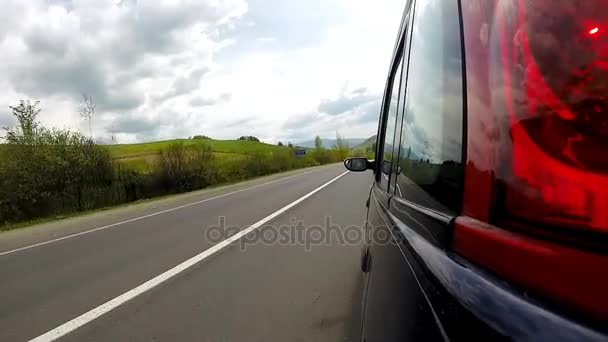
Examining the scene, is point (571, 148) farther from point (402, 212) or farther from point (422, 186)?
point (402, 212)

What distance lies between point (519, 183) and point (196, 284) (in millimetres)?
4520

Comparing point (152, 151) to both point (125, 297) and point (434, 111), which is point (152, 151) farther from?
point (434, 111)

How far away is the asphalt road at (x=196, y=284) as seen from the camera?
3557mm

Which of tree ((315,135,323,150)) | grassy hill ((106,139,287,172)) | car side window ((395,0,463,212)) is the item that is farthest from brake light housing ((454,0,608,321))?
tree ((315,135,323,150))

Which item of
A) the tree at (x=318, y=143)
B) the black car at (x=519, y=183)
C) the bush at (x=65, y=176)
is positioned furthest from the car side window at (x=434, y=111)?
the tree at (x=318, y=143)

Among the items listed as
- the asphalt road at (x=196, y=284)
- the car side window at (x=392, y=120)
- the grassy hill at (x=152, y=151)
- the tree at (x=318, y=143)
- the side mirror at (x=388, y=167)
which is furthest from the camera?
the tree at (x=318, y=143)

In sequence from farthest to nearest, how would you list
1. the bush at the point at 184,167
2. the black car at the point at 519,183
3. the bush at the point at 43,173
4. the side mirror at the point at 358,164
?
the bush at the point at 184,167 → the bush at the point at 43,173 → the side mirror at the point at 358,164 → the black car at the point at 519,183

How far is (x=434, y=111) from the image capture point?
4.37 feet

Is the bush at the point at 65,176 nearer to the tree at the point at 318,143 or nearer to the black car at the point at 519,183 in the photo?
the black car at the point at 519,183

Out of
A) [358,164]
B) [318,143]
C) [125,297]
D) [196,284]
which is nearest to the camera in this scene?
[358,164]

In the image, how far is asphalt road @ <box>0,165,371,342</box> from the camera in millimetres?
3557

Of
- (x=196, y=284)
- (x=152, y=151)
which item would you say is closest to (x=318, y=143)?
(x=152, y=151)

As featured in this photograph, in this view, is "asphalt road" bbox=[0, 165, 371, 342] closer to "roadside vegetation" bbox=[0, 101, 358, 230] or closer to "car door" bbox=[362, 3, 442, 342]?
"car door" bbox=[362, 3, 442, 342]

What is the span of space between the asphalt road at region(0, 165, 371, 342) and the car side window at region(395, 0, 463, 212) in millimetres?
2097
